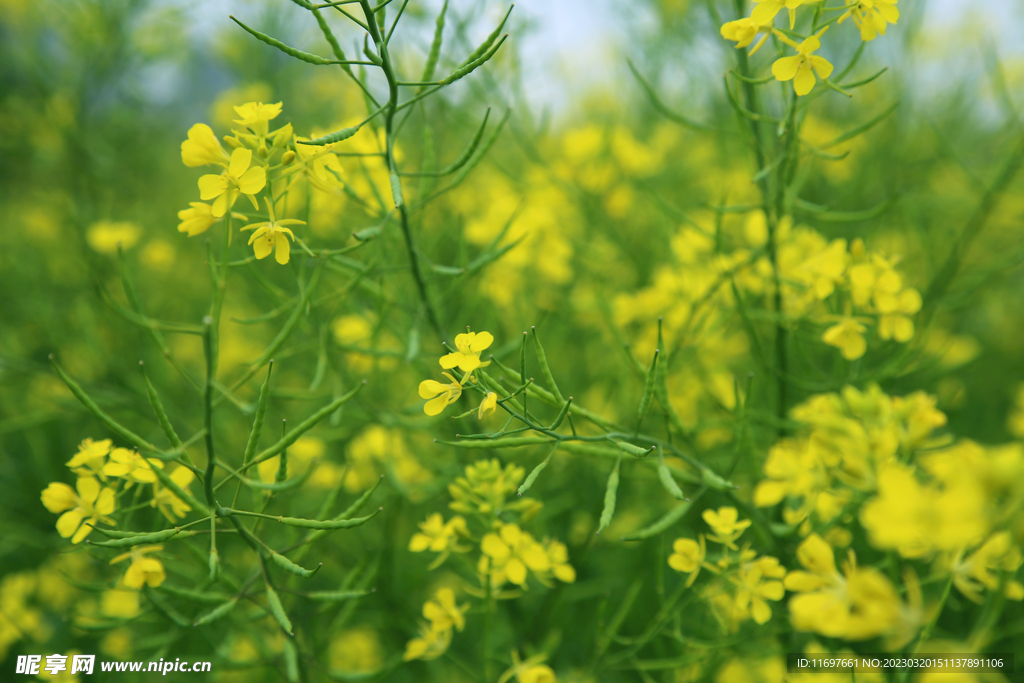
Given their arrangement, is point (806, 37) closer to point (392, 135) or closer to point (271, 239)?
point (392, 135)

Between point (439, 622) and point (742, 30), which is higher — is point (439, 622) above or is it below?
below

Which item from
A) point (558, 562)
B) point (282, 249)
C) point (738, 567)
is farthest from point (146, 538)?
point (738, 567)

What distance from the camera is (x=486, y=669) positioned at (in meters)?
0.96

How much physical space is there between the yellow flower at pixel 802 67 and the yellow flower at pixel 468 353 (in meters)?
0.54

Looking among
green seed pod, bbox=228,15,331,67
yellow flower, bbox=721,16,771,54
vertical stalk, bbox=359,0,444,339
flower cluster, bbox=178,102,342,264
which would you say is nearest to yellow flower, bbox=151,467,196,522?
flower cluster, bbox=178,102,342,264

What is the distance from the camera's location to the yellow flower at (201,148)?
768 mm

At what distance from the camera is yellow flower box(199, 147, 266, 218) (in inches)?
29.2

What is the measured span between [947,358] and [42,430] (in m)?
3.06

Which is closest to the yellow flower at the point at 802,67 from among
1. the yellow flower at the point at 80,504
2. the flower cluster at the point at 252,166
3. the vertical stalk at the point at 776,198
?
the vertical stalk at the point at 776,198

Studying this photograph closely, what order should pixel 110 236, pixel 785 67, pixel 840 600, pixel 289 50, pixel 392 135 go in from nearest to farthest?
pixel 840 600, pixel 289 50, pixel 785 67, pixel 392 135, pixel 110 236

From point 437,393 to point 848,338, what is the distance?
2.28 ft

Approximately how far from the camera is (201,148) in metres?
0.78

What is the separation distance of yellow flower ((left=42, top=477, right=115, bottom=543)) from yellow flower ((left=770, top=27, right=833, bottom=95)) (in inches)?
42.8

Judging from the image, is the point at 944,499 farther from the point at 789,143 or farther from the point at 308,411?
the point at 308,411
